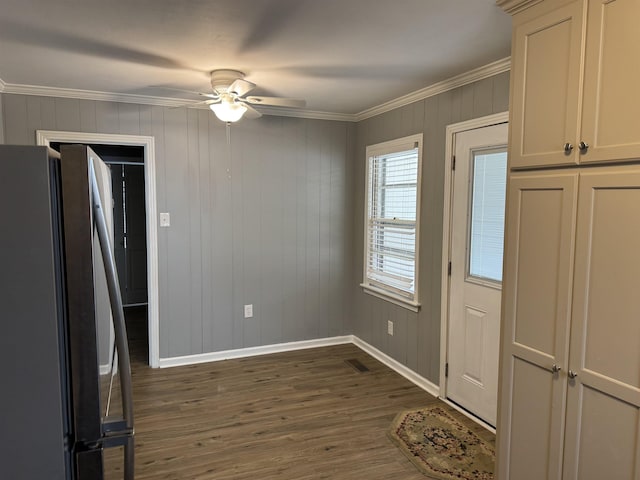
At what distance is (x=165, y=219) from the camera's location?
3.98 metres

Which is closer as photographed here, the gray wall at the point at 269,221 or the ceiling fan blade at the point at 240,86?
the ceiling fan blade at the point at 240,86

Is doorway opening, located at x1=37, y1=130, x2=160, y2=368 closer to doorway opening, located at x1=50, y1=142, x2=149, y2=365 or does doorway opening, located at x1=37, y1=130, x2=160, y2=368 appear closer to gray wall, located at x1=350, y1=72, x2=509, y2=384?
doorway opening, located at x1=50, y1=142, x2=149, y2=365

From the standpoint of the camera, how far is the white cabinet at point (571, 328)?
1553 millimetres

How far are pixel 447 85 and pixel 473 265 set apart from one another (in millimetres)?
1294

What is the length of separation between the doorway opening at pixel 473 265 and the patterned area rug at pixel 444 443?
6.3 inches

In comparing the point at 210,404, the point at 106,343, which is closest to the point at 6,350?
the point at 106,343

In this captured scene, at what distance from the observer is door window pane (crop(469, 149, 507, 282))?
9.53 feet

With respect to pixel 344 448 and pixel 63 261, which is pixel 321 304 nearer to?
pixel 344 448

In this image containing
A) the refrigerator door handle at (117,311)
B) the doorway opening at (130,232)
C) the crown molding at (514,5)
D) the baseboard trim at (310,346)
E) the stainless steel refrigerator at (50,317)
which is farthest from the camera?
the doorway opening at (130,232)

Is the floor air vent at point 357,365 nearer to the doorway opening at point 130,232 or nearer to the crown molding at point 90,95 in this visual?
the crown molding at point 90,95

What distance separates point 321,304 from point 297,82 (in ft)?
7.40

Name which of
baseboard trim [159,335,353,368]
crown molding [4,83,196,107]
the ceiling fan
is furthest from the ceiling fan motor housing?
baseboard trim [159,335,353,368]

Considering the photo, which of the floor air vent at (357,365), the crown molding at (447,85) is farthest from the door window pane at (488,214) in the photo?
the floor air vent at (357,365)

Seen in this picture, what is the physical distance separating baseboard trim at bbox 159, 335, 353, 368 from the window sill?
2.15 ft
